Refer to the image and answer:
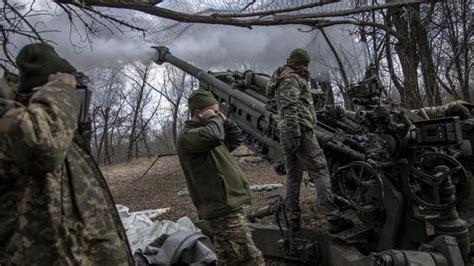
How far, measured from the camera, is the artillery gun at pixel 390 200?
11.3ft

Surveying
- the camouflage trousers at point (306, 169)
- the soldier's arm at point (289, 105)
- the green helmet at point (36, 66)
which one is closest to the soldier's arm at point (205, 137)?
the green helmet at point (36, 66)

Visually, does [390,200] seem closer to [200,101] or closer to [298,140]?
[298,140]

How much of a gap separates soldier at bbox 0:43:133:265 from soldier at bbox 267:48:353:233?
299cm

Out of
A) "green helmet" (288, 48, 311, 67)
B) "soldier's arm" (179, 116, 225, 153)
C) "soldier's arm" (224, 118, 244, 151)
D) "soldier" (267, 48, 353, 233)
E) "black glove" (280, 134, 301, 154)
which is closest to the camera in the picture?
"soldier's arm" (179, 116, 225, 153)

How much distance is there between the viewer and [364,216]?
4.24m

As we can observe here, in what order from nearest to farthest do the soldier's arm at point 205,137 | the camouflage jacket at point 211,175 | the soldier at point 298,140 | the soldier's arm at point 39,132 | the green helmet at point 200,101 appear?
the soldier's arm at point 39,132 → the soldier's arm at point 205,137 → the camouflage jacket at point 211,175 → the green helmet at point 200,101 → the soldier at point 298,140

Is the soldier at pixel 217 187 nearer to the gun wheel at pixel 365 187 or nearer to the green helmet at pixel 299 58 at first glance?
the gun wheel at pixel 365 187

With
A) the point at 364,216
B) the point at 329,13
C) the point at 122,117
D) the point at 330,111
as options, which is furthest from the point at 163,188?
the point at 122,117

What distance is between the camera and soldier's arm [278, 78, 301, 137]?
16.0 ft

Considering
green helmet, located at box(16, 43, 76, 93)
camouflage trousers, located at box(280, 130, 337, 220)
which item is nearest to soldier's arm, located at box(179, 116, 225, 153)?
green helmet, located at box(16, 43, 76, 93)

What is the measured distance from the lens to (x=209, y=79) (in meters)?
7.96

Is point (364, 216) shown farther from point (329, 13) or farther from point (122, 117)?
point (122, 117)

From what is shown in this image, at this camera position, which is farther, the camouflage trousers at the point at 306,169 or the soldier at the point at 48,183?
the camouflage trousers at the point at 306,169

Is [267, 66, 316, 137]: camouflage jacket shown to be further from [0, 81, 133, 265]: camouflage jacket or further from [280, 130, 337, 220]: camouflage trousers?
[0, 81, 133, 265]: camouflage jacket
